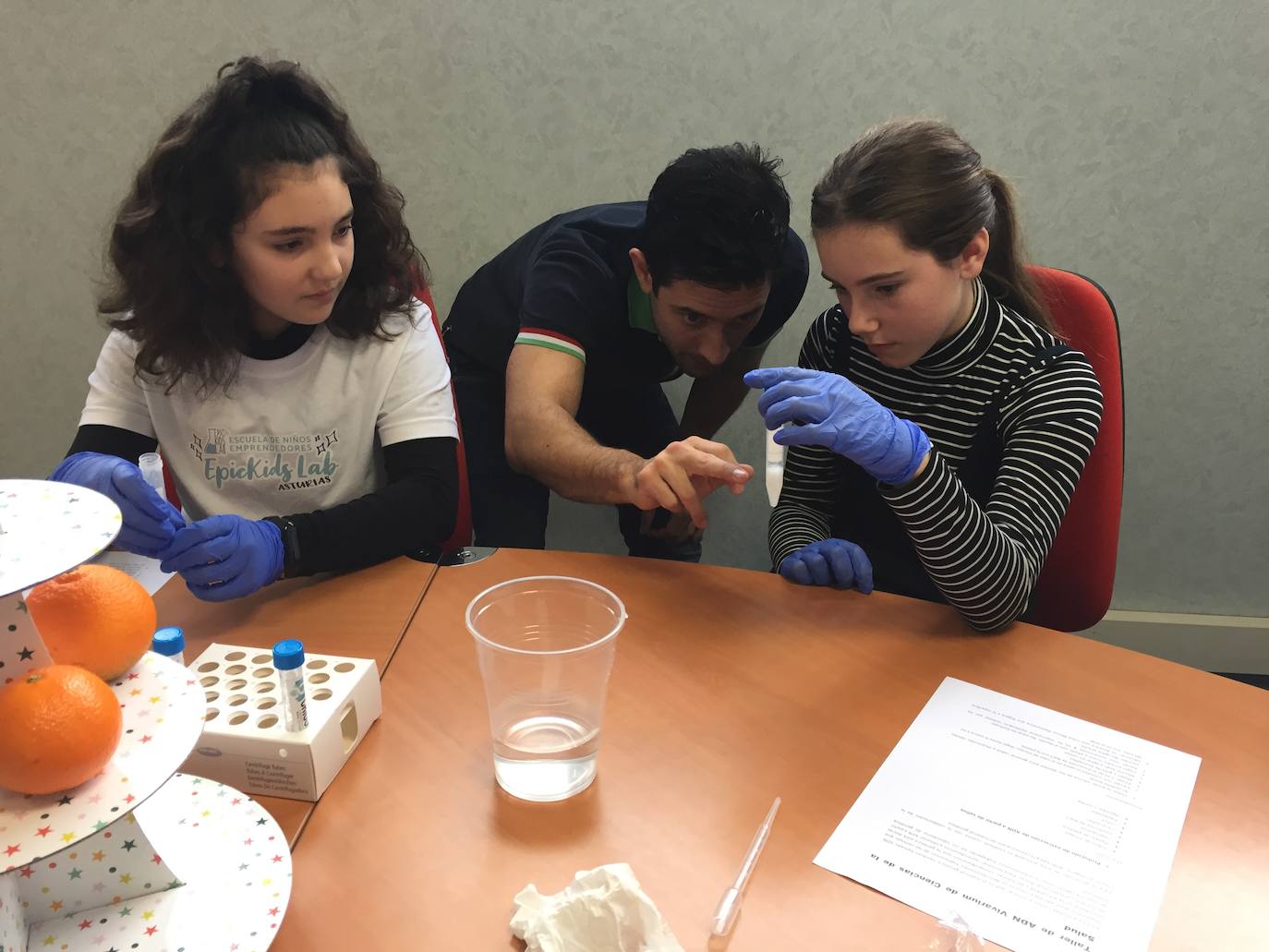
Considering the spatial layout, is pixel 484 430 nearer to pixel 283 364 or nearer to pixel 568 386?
pixel 568 386

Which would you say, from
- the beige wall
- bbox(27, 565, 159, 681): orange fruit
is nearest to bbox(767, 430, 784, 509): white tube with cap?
bbox(27, 565, 159, 681): orange fruit

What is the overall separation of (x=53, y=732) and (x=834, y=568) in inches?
32.6

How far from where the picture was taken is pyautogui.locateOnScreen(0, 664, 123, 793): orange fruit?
0.48 meters

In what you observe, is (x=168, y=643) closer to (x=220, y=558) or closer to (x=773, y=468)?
(x=220, y=558)

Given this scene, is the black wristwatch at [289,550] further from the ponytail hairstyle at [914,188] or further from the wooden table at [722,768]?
the ponytail hairstyle at [914,188]

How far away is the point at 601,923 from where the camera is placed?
624mm

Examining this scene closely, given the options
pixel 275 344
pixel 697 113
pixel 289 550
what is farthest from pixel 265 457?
pixel 697 113

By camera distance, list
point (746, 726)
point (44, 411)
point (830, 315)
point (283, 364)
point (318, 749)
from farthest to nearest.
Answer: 1. point (44, 411)
2. point (830, 315)
3. point (283, 364)
4. point (746, 726)
5. point (318, 749)

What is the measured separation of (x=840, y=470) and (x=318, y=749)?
897 millimetres

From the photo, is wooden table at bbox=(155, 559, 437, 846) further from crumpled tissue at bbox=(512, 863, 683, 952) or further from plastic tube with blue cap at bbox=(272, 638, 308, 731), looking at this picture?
crumpled tissue at bbox=(512, 863, 683, 952)

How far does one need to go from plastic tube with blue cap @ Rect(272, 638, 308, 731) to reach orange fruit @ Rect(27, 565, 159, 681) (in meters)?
0.13

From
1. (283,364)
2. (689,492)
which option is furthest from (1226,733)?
(283,364)

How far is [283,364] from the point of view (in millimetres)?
1328

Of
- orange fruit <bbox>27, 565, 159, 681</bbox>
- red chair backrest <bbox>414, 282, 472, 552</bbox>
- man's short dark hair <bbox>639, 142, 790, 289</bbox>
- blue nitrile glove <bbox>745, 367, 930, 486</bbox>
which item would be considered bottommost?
red chair backrest <bbox>414, 282, 472, 552</bbox>
